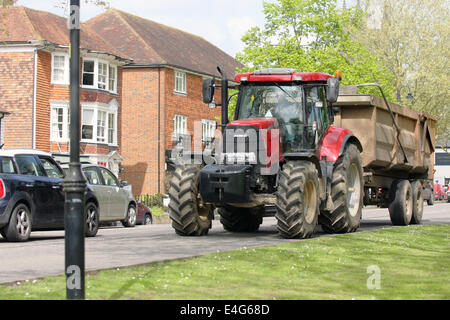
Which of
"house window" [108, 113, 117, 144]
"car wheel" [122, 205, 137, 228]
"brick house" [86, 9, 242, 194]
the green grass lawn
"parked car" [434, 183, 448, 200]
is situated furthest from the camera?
"parked car" [434, 183, 448, 200]

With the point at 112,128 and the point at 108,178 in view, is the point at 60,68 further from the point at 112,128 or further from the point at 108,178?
the point at 108,178

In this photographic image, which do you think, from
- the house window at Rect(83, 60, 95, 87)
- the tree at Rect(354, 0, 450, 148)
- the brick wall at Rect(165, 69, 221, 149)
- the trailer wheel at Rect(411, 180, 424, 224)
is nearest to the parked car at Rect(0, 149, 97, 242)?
the trailer wheel at Rect(411, 180, 424, 224)

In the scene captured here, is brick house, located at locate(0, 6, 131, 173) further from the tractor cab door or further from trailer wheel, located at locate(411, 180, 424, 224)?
the tractor cab door

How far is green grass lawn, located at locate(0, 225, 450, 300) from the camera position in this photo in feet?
25.6

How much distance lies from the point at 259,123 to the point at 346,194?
109 inches

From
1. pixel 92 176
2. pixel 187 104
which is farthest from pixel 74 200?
pixel 187 104

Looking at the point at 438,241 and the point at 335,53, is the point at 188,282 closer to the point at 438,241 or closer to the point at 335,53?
the point at 438,241

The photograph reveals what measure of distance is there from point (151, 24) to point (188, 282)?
52.1m

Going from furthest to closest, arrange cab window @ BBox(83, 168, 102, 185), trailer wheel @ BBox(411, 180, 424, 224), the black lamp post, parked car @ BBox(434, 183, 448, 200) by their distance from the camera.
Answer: parked car @ BBox(434, 183, 448, 200) → trailer wheel @ BBox(411, 180, 424, 224) → cab window @ BBox(83, 168, 102, 185) → the black lamp post

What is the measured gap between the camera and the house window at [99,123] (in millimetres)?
45281

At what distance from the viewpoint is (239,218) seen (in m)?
18.0

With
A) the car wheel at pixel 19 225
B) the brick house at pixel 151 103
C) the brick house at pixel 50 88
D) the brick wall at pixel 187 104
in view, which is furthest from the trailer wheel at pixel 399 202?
the brick wall at pixel 187 104

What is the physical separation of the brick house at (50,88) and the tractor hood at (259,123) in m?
26.8

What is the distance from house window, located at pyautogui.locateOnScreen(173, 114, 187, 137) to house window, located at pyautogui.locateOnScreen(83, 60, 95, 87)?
8768 mm
